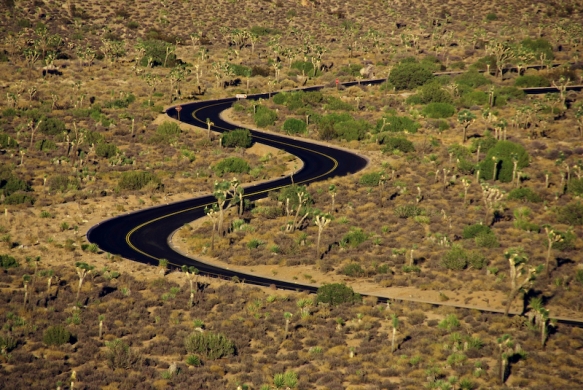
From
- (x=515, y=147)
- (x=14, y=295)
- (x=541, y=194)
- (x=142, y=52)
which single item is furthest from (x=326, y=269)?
(x=142, y=52)

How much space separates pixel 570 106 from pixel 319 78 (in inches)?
1782

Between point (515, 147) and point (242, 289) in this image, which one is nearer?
point (242, 289)

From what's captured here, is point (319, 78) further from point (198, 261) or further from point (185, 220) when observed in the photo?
point (198, 261)

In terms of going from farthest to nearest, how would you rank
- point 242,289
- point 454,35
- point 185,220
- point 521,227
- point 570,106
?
1. point 454,35
2. point 570,106
3. point 185,220
4. point 521,227
5. point 242,289

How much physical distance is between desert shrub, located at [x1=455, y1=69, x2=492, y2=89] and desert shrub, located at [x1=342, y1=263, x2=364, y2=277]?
234 ft

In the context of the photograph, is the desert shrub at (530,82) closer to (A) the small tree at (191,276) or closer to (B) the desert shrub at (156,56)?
(B) the desert shrub at (156,56)

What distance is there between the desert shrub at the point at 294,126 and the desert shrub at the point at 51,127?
1124 inches

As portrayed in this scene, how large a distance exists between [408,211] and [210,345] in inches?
1185

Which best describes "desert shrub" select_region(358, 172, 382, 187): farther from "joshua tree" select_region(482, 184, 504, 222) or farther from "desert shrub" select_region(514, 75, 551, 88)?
"desert shrub" select_region(514, 75, 551, 88)

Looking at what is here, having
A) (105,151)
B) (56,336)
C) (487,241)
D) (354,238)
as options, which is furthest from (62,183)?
(487,241)

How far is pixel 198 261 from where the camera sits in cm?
5475

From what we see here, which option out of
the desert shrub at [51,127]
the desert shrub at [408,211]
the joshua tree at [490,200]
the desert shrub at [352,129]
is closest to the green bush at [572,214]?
the joshua tree at [490,200]

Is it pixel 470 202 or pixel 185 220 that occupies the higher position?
pixel 470 202

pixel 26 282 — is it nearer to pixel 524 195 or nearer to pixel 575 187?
pixel 524 195
